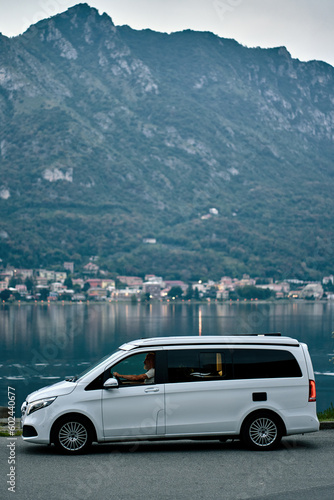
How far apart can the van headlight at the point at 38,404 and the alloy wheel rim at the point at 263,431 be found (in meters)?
2.97

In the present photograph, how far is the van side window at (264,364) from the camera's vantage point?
419 inches

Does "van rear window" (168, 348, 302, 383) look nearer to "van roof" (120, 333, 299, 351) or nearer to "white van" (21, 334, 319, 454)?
"white van" (21, 334, 319, 454)

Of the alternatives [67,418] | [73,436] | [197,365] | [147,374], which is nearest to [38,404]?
[67,418]

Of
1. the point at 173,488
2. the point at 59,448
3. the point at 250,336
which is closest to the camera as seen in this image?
the point at 173,488

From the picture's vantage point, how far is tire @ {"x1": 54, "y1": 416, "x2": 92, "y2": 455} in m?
10.1

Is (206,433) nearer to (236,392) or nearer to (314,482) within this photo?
(236,392)

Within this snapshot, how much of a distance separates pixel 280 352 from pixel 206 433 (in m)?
1.65

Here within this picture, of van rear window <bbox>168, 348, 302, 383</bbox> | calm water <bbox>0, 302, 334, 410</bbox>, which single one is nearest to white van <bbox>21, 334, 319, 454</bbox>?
van rear window <bbox>168, 348, 302, 383</bbox>

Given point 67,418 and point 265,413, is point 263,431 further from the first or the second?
point 67,418

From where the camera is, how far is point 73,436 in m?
10.2

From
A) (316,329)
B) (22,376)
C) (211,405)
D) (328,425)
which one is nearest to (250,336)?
(211,405)

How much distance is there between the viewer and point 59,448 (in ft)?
33.5

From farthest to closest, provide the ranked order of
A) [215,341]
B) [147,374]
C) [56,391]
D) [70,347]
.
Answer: [70,347] → [215,341] → [147,374] → [56,391]

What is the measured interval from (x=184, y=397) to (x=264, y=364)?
1.32 meters
